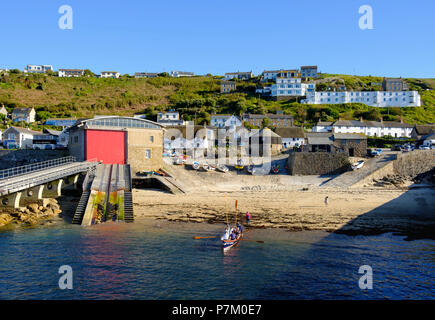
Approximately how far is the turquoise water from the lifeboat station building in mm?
18378

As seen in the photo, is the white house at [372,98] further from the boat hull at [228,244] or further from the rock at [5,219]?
the rock at [5,219]

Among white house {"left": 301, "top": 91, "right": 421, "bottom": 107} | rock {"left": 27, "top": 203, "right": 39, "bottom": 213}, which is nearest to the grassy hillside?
white house {"left": 301, "top": 91, "right": 421, "bottom": 107}

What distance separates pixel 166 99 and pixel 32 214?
385 ft

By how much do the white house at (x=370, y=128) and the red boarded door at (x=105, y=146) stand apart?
5405 cm

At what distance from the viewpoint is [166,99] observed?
5655 inches

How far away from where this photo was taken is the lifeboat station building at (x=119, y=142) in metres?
44.0

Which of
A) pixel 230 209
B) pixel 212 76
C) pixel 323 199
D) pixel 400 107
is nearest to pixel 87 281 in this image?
pixel 230 209

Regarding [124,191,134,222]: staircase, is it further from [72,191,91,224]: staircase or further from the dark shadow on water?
the dark shadow on water

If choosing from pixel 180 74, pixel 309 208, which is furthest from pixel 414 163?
pixel 180 74

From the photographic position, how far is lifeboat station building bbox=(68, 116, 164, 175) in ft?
144

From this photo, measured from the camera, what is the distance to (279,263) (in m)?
20.2
